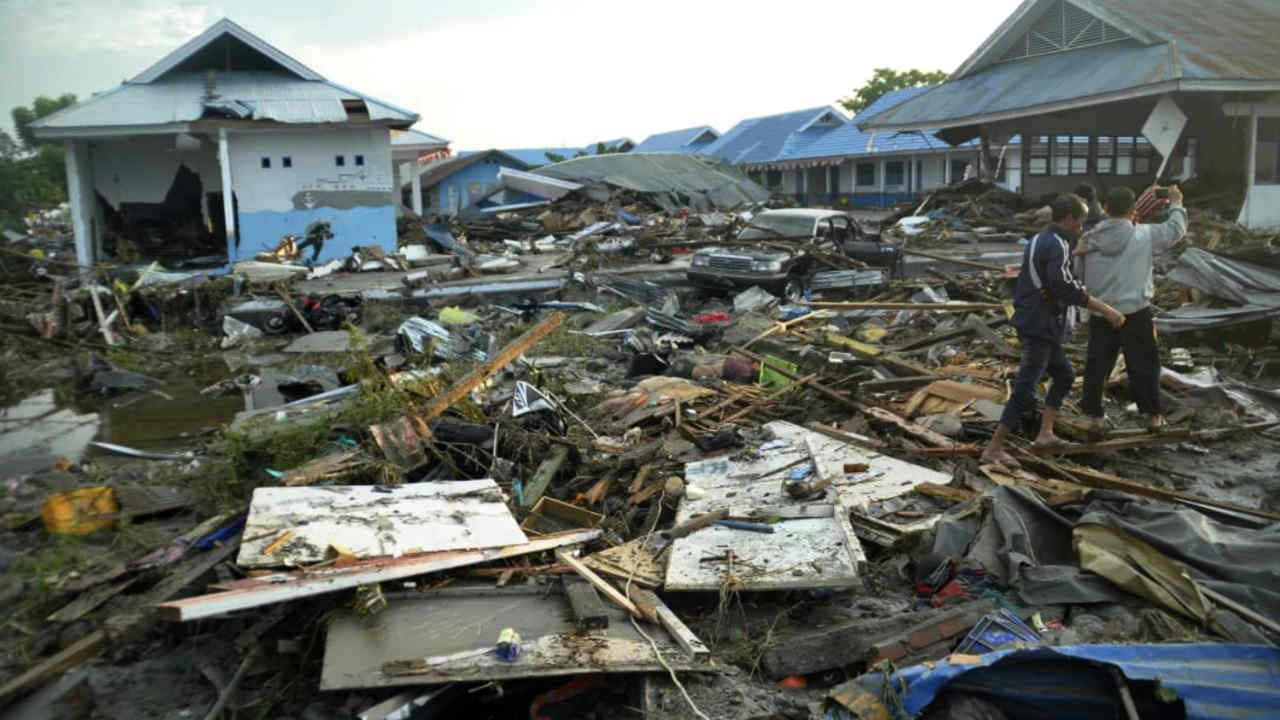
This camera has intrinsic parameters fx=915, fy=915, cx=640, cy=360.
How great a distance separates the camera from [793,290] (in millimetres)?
16094

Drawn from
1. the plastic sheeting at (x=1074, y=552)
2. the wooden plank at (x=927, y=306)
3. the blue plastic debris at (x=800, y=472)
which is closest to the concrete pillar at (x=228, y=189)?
the wooden plank at (x=927, y=306)

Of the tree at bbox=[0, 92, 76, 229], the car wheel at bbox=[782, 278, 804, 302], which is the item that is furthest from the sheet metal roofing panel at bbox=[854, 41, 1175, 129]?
the tree at bbox=[0, 92, 76, 229]

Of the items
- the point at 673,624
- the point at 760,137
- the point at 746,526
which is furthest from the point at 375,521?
the point at 760,137

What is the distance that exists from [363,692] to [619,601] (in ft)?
4.23

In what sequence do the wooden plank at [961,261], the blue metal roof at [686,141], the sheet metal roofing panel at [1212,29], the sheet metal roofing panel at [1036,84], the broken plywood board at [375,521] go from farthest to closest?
1. the blue metal roof at [686,141]
2. the sheet metal roofing panel at [1036,84]
3. the sheet metal roofing panel at [1212,29]
4. the wooden plank at [961,261]
5. the broken plywood board at [375,521]

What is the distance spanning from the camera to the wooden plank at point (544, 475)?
6.59 metres

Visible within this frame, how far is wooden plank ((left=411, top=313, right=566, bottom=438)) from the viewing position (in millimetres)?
7219

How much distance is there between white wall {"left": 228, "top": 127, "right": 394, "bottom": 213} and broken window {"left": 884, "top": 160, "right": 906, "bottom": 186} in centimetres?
2844

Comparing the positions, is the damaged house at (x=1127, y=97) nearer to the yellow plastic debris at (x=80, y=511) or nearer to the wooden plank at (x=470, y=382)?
the wooden plank at (x=470, y=382)

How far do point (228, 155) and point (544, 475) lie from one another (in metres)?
18.4

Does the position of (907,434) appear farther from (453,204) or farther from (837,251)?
(453,204)

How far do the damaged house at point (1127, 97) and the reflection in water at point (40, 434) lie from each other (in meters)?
20.0

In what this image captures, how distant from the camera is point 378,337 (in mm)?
14758

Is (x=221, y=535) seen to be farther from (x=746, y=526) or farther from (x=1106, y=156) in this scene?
(x=1106, y=156)
